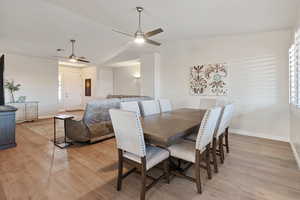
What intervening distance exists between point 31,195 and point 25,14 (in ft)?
13.2

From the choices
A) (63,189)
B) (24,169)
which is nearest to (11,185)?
(24,169)

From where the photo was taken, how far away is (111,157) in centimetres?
282

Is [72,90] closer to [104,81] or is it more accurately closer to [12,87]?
[104,81]

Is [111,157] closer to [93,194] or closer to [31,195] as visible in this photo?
[93,194]

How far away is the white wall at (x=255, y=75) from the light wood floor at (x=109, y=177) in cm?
89

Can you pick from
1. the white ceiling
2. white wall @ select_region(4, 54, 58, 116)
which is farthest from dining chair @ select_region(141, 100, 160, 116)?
white wall @ select_region(4, 54, 58, 116)

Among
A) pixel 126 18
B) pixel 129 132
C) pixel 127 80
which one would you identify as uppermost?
pixel 126 18

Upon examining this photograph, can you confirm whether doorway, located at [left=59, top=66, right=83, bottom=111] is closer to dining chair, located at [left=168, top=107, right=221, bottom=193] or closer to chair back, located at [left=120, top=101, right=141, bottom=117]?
chair back, located at [left=120, top=101, right=141, bottom=117]

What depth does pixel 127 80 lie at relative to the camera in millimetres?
8164

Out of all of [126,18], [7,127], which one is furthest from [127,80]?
[7,127]

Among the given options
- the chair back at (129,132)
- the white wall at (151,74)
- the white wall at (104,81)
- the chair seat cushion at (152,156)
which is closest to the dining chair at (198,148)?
the chair seat cushion at (152,156)

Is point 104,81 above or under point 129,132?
above

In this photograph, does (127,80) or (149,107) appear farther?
(127,80)

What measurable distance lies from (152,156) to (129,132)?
15.7 inches
